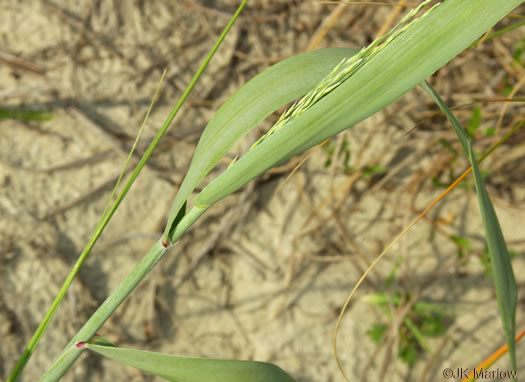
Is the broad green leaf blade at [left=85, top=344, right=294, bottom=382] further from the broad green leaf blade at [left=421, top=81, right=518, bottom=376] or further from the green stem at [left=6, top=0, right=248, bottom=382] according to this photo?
the broad green leaf blade at [left=421, top=81, right=518, bottom=376]

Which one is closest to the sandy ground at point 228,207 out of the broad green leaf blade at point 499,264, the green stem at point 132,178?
the green stem at point 132,178

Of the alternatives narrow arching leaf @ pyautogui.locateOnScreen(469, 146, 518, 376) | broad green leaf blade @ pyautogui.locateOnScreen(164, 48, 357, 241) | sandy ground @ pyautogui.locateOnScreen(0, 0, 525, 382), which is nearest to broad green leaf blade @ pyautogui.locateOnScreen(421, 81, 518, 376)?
narrow arching leaf @ pyautogui.locateOnScreen(469, 146, 518, 376)

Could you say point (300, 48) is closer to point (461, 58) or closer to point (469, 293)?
point (461, 58)

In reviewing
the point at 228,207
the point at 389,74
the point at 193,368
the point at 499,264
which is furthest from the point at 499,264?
the point at 228,207

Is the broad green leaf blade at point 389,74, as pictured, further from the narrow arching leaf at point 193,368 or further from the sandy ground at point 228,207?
the sandy ground at point 228,207

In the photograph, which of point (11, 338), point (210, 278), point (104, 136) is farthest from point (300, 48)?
point (11, 338)
